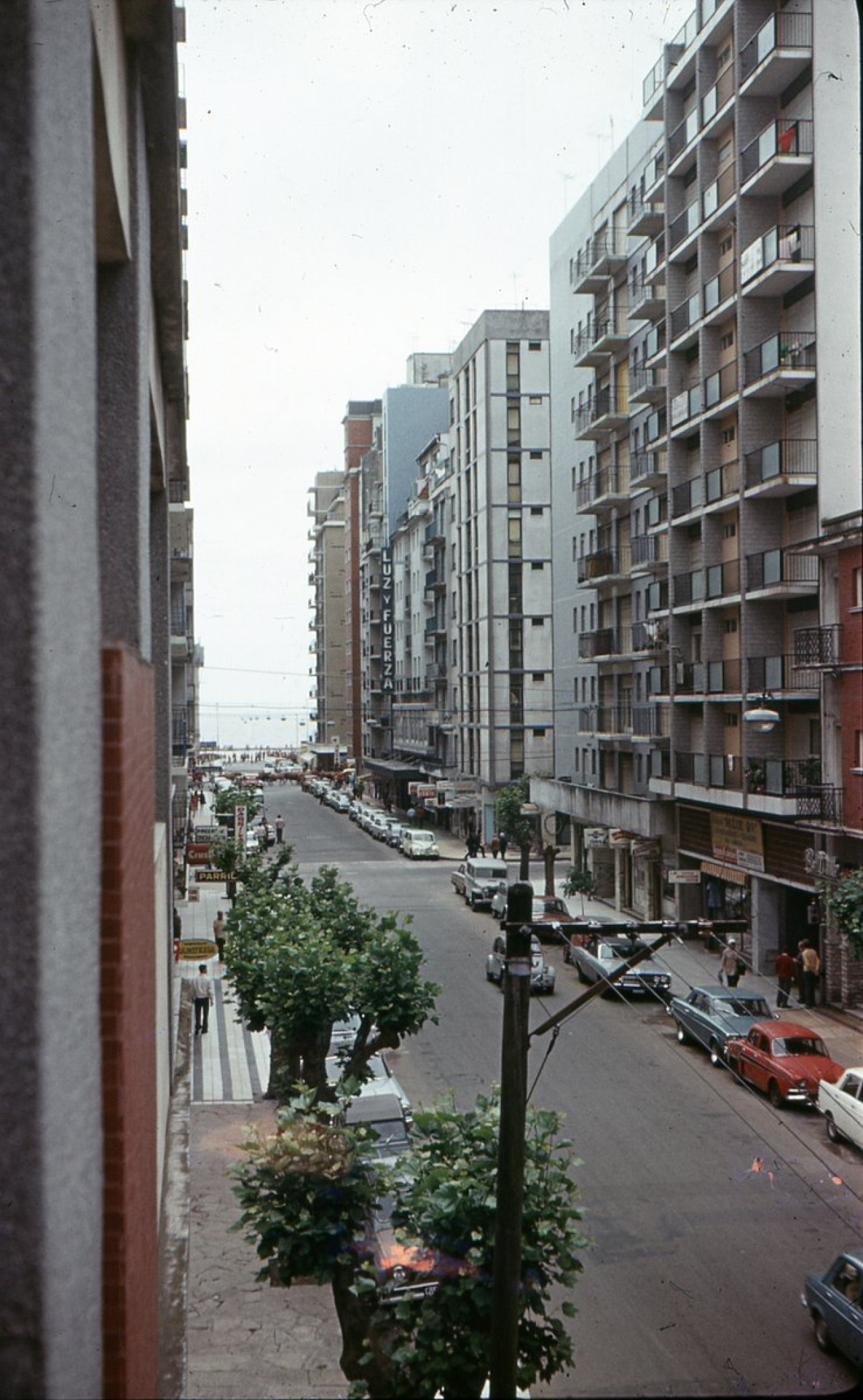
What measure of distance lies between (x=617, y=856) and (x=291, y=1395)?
1151 inches

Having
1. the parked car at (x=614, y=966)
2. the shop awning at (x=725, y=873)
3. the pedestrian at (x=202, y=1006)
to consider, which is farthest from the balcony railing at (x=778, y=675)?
the pedestrian at (x=202, y=1006)

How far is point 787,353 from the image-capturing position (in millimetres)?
24594

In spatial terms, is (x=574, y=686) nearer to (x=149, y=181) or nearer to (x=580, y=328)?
(x=580, y=328)

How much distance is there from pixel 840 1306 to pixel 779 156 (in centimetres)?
2157

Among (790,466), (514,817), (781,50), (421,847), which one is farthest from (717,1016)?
(421,847)

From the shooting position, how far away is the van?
35.0 meters

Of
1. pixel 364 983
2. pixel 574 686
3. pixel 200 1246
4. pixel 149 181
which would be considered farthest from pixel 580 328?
pixel 149 181

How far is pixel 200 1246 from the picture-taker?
1205 cm

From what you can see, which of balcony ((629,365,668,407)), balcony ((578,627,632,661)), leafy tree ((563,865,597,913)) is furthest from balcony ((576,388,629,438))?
leafy tree ((563,865,597,913))

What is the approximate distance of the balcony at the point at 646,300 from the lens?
32688mm

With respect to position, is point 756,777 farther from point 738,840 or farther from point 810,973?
point 810,973

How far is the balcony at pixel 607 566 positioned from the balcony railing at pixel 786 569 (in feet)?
34.2

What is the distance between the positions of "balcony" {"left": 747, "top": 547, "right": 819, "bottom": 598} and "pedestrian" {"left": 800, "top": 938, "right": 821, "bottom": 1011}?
23.5ft

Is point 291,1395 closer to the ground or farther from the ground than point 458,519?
closer to the ground
